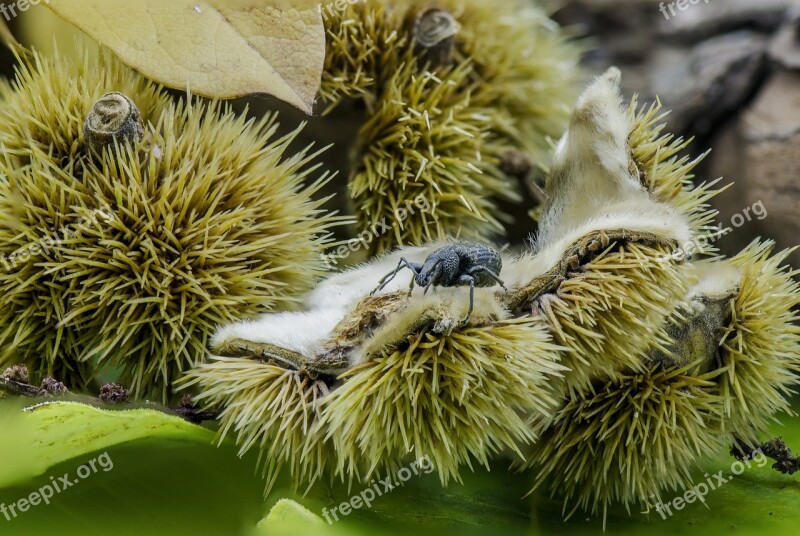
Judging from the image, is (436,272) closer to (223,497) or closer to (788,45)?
(223,497)

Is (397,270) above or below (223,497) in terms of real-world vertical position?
above

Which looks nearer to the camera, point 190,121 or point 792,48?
point 190,121

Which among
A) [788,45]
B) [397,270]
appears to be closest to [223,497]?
[397,270]

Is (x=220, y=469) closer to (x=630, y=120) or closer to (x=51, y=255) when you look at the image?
(x=51, y=255)

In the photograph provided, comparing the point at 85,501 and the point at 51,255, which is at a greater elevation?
the point at 51,255

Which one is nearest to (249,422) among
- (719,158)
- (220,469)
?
(220,469)

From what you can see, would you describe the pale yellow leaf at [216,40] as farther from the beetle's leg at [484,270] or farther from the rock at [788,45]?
the rock at [788,45]
